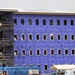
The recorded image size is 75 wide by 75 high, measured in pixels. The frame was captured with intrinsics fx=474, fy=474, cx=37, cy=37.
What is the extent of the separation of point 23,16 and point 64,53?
9254 millimetres

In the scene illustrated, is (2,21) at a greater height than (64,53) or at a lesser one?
greater

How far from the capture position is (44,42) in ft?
253

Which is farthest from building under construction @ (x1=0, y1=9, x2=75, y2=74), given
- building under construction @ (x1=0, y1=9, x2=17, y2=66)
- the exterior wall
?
building under construction @ (x1=0, y1=9, x2=17, y2=66)

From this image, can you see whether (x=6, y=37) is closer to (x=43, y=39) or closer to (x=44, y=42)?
(x=43, y=39)

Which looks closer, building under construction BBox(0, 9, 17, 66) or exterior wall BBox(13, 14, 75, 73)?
building under construction BBox(0, 9, 17, 66)

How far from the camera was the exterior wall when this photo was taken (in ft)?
250

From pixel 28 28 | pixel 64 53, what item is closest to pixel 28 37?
pixel 28 28

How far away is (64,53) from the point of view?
78.5 meters

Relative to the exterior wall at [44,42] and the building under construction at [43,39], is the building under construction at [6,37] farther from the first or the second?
the exterior wall at [44,42]

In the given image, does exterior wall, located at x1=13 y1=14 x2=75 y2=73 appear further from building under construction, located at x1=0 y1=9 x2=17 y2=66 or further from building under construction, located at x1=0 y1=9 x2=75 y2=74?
building under construction, located at x1=0 y1=9 x2=17 y2=66

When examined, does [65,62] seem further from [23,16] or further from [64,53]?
[23,16]

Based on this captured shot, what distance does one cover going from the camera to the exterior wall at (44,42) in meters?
76.3

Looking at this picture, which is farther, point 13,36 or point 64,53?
point 64,53

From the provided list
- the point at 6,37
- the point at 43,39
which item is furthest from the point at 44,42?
→ the point at 6,37
